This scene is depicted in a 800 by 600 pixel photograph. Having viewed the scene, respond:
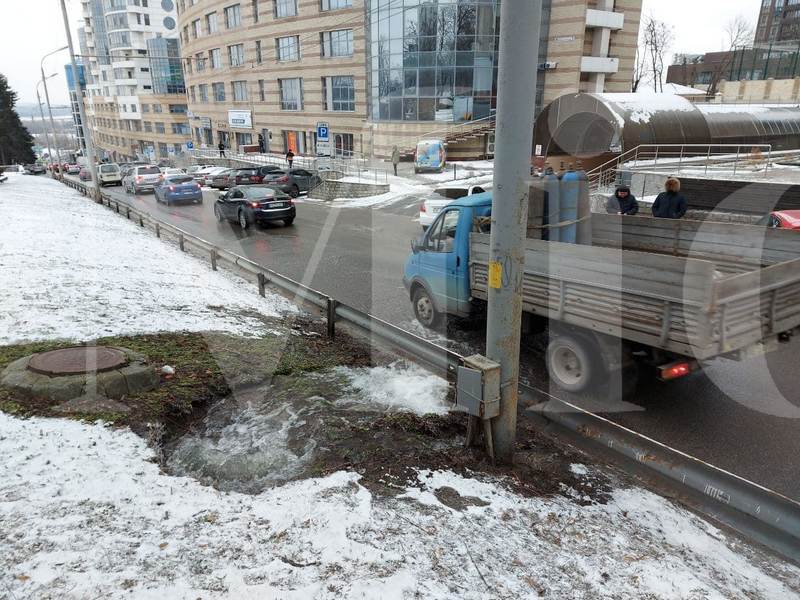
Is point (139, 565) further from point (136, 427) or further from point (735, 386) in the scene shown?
point (735, 386)

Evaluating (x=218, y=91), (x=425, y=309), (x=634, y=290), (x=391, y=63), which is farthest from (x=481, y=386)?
(x=218, y=91)

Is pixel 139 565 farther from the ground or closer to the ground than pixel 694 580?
farther from the ground

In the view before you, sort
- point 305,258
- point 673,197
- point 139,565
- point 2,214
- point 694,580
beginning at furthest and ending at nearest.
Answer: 1. point 2,214
2. point 305,258
3. point 673,197
4. point 694,580
5. point 139,565

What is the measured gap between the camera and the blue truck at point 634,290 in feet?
15.9

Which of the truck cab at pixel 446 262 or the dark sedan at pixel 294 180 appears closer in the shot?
the truck cab at pixel 446 262

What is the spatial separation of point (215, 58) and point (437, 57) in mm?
32985

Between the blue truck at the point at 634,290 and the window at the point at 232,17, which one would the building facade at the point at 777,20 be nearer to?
the window at the point at 232,17

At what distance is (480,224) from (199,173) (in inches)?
1412

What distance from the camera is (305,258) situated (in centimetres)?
1417

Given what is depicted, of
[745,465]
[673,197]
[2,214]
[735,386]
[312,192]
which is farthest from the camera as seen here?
[312,192]

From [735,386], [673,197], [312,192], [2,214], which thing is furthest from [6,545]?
[312,192]

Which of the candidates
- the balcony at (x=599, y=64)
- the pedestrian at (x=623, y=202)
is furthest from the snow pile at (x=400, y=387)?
the balcony at (x=599, y=64)

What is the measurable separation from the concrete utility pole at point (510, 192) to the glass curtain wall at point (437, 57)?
107ft

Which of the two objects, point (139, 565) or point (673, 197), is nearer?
point (139, 565)
